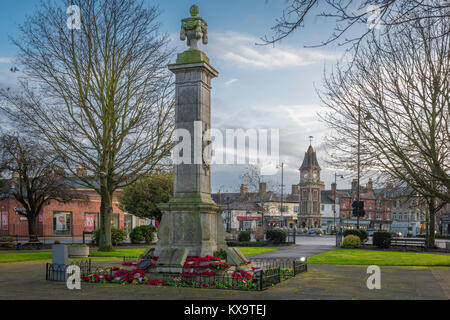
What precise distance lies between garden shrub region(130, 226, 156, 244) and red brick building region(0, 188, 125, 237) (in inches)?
393

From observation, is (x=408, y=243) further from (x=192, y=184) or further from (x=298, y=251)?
(x=192, y=184)

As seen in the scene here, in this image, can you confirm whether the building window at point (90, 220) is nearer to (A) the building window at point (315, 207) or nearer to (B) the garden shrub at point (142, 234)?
(B) the garden shrub at point (142, 234)

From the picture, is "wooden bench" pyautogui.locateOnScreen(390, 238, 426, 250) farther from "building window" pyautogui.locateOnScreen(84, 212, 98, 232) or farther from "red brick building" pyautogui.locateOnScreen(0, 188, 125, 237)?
"building window" pyautogui.locateOnScreen(84, 212, 98, 232)

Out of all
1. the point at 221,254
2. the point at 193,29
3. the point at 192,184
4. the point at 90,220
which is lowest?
the point at 90,220

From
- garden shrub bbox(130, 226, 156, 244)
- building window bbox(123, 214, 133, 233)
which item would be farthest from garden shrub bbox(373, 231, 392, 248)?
building window bbox(123, 214, 133, 233)

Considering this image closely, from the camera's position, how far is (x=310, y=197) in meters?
101

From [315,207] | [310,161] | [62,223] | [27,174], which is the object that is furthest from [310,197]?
[27,174]

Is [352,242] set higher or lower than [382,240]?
lower

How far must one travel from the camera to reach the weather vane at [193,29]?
50.0 ft

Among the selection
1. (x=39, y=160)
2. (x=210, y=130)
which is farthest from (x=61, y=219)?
(x=210, y=130)

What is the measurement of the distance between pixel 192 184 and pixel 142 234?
2516 centimetres

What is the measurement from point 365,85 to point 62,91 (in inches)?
640

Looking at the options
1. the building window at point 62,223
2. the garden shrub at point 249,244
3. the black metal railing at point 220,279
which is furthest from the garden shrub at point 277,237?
the building window at point 62,223

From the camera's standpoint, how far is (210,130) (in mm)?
15070
